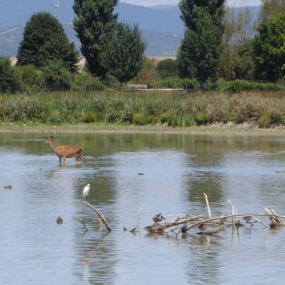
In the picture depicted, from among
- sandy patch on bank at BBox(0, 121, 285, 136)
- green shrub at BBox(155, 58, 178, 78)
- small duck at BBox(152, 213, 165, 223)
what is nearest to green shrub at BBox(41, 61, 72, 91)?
sandy patch on bank at BBox(0, 121, 285, 136)

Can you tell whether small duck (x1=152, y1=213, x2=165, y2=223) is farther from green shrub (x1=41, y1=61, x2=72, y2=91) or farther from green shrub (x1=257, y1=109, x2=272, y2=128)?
green shrub (x1=41, y1=61, x2=72, y2=91)

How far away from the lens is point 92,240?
895 centimetres

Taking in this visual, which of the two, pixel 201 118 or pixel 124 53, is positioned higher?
pixel 124 53

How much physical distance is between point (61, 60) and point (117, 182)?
53.7 metres

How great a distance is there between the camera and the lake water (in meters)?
7.46

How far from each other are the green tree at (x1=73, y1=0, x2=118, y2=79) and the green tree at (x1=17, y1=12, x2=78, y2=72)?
3.68m

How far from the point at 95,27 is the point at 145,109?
30.5m

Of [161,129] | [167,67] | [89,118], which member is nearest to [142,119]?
[161,129]

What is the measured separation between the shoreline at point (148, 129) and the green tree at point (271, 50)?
2619 centimetres

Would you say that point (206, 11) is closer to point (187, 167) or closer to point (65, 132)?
point (65, 132)

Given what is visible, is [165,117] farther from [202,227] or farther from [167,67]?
[167,67]

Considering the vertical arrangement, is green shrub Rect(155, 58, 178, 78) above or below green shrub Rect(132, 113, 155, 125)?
above

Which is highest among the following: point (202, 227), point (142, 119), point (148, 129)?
point (142, 119)

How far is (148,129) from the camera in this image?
34.9 meters
